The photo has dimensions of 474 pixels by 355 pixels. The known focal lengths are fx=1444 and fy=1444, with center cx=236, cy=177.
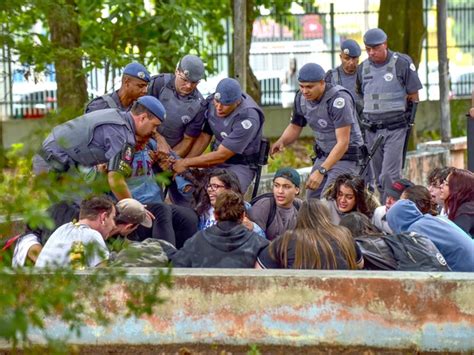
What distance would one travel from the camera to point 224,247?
8.36 metres

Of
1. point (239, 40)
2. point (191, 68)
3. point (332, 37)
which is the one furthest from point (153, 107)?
point (332, 37)

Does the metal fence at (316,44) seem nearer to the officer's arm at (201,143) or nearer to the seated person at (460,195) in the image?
the officer's arm at (201,143)

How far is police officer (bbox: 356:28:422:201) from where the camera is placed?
525 inches

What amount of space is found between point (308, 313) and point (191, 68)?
3.52 m

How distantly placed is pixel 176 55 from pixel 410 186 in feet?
25.1

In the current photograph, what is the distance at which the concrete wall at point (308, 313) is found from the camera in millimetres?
7699

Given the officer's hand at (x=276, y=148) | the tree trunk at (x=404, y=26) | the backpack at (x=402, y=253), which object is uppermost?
the tree trunk at (x=404, y=26)

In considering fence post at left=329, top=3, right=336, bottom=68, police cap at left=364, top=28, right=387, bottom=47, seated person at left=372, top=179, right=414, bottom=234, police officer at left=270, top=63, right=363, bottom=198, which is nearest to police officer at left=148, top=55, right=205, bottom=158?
police officer at left=270, top=63, right=363, bottom=198

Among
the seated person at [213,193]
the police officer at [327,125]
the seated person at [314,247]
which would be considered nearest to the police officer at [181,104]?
the seated person at [213,193]

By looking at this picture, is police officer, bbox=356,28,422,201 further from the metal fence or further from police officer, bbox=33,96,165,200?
the metal fence

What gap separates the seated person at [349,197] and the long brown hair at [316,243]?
199 cm

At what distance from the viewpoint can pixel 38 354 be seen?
16.7ft

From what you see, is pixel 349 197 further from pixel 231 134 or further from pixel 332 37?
pixel 332 37

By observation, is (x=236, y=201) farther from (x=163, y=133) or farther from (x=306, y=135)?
(x=306, y=135)
